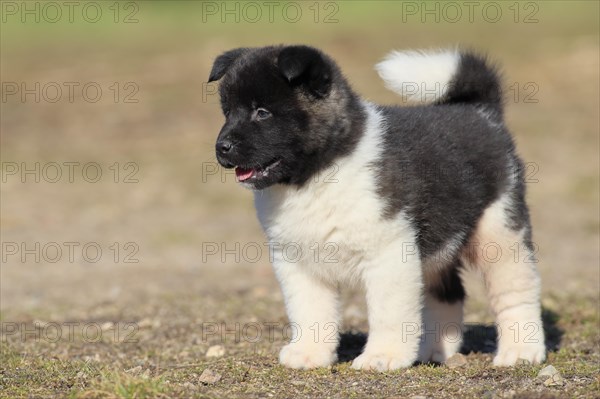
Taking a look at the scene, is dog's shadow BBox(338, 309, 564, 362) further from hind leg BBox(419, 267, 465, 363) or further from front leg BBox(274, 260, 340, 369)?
front leg BBox(274, 260, 340, 369)

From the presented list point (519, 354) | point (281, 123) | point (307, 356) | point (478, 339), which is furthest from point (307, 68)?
point (478, 339)

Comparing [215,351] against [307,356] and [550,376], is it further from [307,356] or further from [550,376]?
[550,376]

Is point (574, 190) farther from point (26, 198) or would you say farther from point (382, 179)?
point (382, 179)

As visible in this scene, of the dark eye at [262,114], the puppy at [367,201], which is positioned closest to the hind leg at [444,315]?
the puppy at [367,201]

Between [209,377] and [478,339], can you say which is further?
[478,339]

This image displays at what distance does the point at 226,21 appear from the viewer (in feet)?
98.8

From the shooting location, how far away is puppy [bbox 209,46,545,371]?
18.1 ft

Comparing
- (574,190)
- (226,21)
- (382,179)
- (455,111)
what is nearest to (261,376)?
(382,179)

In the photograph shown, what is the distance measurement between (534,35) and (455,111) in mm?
19533

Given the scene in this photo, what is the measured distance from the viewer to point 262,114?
5594 mm

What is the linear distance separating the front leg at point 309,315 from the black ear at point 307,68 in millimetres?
1068

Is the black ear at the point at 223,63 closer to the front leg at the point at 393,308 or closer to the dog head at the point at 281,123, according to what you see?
the dog head at the point at 281,123

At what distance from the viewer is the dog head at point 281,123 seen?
5492 mm

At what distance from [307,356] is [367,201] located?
40.4 inches
